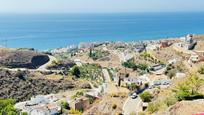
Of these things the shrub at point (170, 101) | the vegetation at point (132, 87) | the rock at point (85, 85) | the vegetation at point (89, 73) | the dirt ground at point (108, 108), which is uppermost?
the shrub at point (170, 101)

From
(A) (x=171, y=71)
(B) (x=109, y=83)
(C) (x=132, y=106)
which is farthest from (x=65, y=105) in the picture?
(A) (x=171, y=71)

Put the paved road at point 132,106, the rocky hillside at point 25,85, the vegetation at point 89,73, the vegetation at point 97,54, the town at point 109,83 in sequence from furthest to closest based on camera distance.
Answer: the vegetation at point 97,54 < the vegetation at point 89,73 < the rocky hillside at point 25,85 < the paved road at point 132,106 < the town at point 109,83

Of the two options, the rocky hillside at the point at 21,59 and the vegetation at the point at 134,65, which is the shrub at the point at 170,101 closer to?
the vegetation at the point at 134,65

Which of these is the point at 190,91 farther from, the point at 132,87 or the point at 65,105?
the point at 132,87

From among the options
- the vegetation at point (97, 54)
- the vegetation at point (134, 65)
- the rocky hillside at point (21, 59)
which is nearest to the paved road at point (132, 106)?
the vegetation at point (134, 65)

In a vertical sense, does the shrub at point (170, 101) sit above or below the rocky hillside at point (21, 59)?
above

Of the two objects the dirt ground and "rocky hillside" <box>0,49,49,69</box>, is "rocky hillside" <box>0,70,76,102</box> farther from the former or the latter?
the dirt ground

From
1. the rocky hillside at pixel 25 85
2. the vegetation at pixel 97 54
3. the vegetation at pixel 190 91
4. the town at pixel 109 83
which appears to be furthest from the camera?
the vegetation at pixel 97 54

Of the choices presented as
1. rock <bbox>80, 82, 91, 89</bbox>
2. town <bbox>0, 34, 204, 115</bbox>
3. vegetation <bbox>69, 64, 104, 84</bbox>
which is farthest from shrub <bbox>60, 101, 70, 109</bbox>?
vegetation <bbox>69, 64, 104, 84</bbox>

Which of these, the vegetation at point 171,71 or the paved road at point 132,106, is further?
the vegetation at point 171,71
